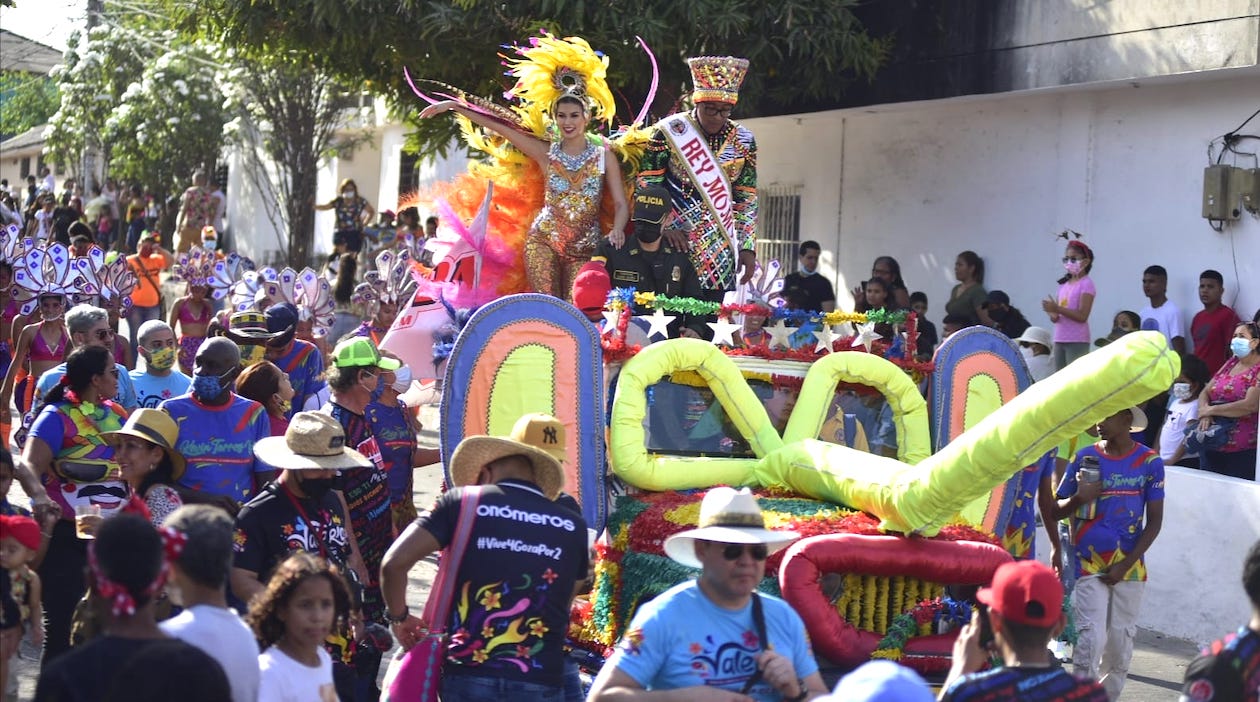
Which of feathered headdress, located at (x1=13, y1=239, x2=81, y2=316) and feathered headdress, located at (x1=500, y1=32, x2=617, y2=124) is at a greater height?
feathered headdress, located at (x1=500, y1=32, x2=617, y2=124)

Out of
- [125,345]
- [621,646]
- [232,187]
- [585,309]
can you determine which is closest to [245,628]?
[621,646]

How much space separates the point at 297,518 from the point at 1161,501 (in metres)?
4.39

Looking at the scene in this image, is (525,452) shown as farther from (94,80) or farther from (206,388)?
(94,80)

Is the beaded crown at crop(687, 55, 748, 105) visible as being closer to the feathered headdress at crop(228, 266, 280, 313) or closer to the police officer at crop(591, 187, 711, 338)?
the police officer at crop(591, 187, 711, 338)

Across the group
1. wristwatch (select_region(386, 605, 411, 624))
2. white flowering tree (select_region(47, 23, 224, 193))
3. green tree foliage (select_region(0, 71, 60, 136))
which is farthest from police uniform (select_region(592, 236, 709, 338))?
green tree foliage (select_region(0, 71, 60, 136))

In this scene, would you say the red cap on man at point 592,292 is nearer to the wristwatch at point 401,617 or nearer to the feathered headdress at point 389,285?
the wristwatch at point 401,617

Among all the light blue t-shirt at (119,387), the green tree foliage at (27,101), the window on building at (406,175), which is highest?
the green tree foliage at (27,101)

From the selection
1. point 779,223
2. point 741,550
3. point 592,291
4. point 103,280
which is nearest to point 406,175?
point 779,223

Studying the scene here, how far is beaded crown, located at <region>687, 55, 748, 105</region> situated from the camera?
33.3 ft

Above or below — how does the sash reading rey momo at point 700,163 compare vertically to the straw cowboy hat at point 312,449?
above

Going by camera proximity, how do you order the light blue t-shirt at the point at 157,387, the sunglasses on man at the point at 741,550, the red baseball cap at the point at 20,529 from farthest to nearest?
the light blue t-shirt at the point at 157,387 → the red baseball cap at the point at 20,529 → the sunglasses on man at the point at 741,550

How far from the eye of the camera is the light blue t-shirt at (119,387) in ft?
25.6

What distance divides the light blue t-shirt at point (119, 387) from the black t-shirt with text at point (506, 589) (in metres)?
2.83

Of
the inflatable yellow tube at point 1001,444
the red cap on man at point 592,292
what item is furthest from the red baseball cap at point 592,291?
the inflatable yellow tube at point 1001,444
